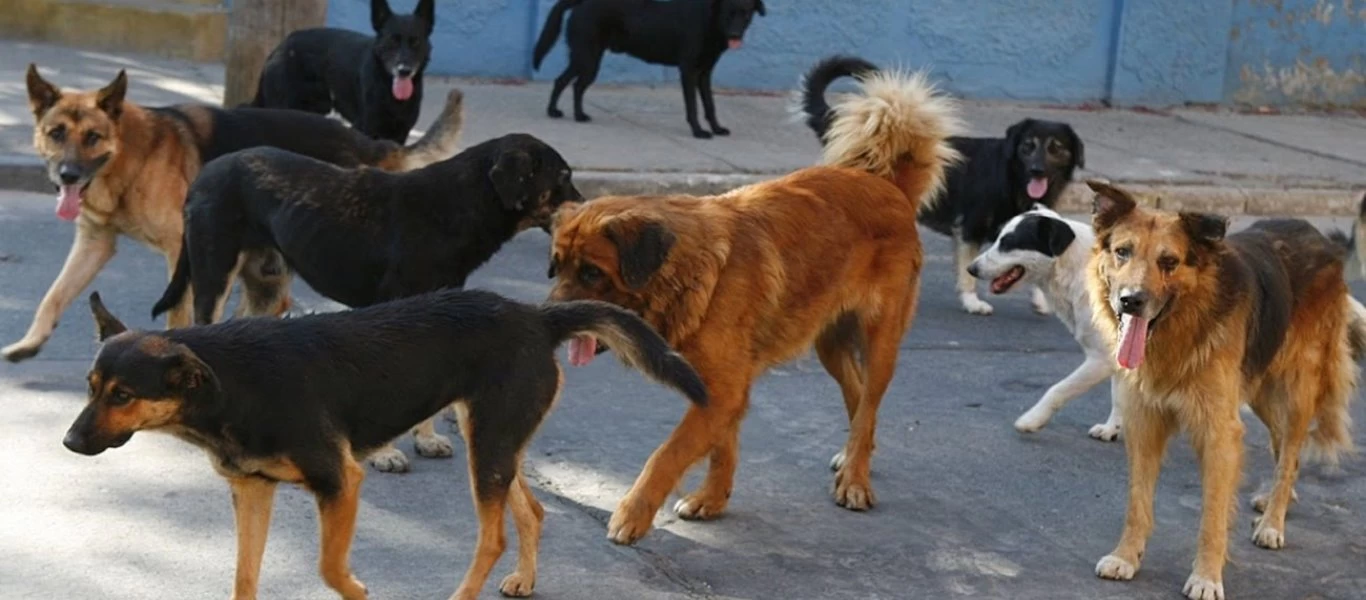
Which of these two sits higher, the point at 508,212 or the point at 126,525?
the point at 508,212

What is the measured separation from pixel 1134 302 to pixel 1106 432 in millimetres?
2137

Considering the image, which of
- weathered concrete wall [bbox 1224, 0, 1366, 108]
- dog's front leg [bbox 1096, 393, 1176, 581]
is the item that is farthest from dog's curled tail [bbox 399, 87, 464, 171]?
weathered concrete wall [bbox 1224, 0, 1366, 108]

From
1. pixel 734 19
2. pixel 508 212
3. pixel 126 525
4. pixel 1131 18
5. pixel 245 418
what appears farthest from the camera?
pixel 1131 18

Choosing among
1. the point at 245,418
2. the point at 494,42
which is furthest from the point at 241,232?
the point at 494,42

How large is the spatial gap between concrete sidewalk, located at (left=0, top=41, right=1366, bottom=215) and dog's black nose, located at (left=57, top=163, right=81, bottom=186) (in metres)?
3.50

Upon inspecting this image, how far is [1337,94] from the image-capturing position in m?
17.9

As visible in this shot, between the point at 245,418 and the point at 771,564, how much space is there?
197 cm

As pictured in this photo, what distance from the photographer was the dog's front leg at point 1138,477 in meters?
6.11

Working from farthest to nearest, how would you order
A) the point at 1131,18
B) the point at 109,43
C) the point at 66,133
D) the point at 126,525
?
the point at 1131,18
the point at 109,43
the point at 66,133
the point at 126,525

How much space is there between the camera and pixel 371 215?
23.0 ft

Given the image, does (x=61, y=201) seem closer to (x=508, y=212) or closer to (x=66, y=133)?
(x=66, y=133)

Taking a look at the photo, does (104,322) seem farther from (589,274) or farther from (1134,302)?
(1134,302)

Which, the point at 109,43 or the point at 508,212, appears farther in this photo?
the point at 109,43

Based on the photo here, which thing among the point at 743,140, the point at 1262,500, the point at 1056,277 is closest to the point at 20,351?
the point at 1056,277
